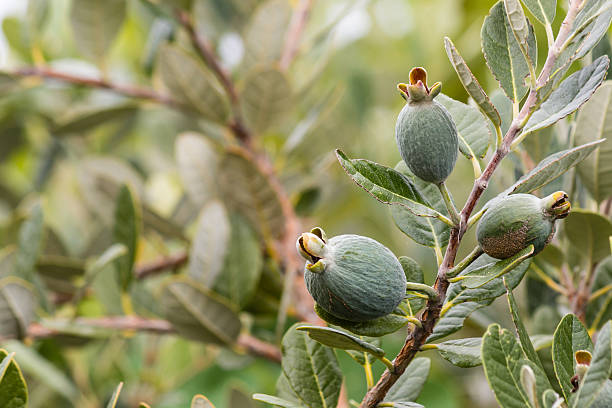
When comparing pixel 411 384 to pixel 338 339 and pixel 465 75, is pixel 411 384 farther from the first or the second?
pixel 465 75

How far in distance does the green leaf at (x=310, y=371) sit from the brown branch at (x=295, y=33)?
27.4 inches

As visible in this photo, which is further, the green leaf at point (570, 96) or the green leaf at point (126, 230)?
the green leaf at point (126, 230)

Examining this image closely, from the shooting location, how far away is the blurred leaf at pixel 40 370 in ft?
2.87

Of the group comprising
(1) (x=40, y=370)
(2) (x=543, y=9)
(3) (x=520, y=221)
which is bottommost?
(1) (x=40, y=370)

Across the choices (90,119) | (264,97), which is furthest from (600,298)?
(90,119)

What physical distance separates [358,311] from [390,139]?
107 centimetres

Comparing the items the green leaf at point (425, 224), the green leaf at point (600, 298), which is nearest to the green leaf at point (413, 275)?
the green leaf at point (425, 224)

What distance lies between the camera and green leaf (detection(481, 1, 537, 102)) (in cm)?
43

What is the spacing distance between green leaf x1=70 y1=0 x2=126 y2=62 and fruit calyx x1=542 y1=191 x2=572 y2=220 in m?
0.87

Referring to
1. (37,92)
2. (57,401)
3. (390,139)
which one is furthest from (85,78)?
(390,139)

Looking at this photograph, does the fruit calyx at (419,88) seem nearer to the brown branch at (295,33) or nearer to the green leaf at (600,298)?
the green leaf at (600,298)

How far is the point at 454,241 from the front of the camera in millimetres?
396

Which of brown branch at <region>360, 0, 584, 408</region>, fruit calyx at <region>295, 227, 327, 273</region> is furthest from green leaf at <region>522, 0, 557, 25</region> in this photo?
fruit calyx at <region>295, 227, 327, 273</region>

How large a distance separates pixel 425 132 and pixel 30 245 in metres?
0.62
